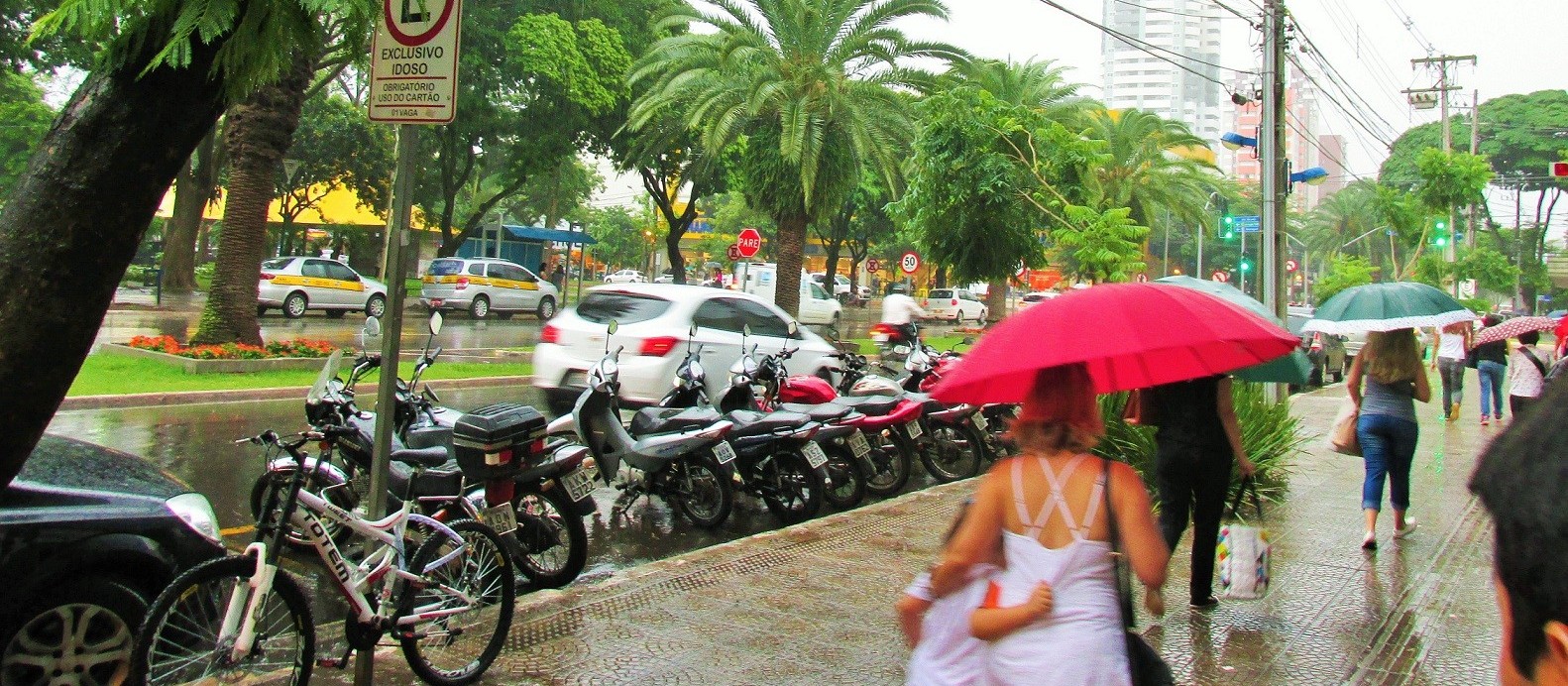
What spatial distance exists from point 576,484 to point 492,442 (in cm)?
68

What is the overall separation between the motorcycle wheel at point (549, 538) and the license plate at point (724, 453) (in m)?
1.64

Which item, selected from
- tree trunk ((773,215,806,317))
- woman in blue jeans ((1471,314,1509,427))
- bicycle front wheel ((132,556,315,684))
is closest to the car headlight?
bicycle front wheel ((132,556,315,684))

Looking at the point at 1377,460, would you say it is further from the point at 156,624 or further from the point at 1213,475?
the point at 156,624

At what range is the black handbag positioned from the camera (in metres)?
2.78

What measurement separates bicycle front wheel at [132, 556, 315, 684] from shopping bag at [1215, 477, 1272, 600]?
392 cm

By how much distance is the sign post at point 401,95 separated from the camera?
14.3 ft

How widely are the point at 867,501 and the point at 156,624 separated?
631cm

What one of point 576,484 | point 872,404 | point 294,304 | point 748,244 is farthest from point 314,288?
point 576,484

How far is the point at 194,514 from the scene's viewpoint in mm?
4406

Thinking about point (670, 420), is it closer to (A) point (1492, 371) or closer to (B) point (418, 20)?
(B) point (418, 20)

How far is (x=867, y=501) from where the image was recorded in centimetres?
937

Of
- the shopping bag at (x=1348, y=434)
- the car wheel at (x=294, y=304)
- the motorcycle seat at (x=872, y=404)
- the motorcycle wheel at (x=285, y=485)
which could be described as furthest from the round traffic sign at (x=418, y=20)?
the car wheel at (x=294, y=304)

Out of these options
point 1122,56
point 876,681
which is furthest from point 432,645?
point 1122,56

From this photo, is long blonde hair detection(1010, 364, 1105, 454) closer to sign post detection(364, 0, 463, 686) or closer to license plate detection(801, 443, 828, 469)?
sign post detection(364, 0, 463, 686)
